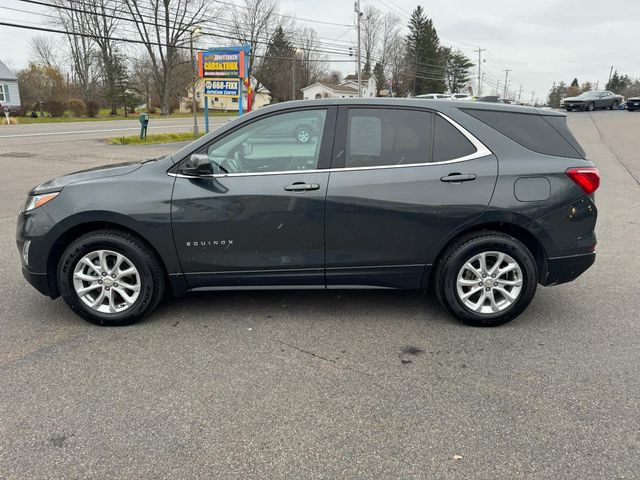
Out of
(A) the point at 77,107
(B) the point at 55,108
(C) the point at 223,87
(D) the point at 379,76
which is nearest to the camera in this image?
(C) the point at 223,87

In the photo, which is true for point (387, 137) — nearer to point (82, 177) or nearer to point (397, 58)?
point (82, 177)

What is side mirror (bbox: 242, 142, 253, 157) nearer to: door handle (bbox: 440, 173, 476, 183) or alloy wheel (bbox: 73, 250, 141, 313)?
alloy wheel (bbox: 73, 250, 141, 313)

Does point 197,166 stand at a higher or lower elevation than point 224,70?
lower

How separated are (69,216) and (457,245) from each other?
9.54 feet

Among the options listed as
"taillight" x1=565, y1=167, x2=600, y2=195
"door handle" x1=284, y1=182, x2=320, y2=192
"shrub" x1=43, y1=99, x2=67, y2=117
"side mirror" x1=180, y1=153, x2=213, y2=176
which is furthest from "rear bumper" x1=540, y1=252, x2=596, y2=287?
"shrub" x1=43, y1=99, x2=67, y2=117

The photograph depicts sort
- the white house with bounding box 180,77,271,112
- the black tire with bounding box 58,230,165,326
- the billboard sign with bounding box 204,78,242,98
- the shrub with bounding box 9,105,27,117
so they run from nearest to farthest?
the black tire with bounding box 58,230,165,326
the billboard sign with bounding box 204,78,242,98
the shrub with bounding box 9,105,27,117
the white house with bounding box 180,77,271,112

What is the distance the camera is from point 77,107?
41.2m

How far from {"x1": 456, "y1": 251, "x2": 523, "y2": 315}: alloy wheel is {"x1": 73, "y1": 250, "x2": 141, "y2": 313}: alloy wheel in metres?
2.51

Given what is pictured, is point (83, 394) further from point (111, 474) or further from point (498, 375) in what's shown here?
point (498, 375)

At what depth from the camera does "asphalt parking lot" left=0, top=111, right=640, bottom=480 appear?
2.39m

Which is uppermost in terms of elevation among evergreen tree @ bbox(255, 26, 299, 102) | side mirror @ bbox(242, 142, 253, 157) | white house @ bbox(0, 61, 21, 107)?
evergreen tree @ bbox(255, 26, 299, 102)

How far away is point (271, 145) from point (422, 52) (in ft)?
266

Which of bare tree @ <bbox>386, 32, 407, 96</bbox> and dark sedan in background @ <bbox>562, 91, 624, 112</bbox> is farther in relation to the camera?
bare tree @ <bbox>386, 32, 407, 96</bbox>

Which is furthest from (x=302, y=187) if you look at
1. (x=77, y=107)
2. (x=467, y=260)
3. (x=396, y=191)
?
(x=77, y=107)
